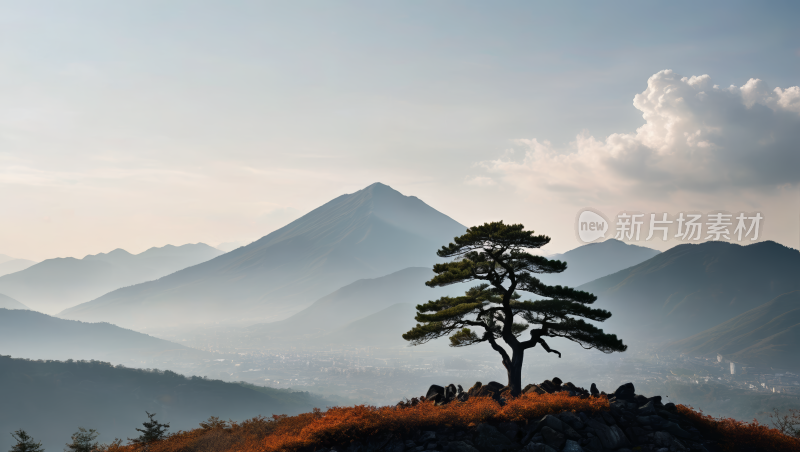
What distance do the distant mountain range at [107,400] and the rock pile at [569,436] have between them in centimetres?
13597

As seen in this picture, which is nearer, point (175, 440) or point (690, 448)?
point (690, 448)

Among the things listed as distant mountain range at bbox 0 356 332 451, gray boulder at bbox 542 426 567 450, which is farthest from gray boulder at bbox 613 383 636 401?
distant mountain range at bbox 0 356 332 451

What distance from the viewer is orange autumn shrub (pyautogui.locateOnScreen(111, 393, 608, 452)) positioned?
1488 centimetres

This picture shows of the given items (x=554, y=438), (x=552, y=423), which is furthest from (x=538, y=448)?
(x=552, y=423)

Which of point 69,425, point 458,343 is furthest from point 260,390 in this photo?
point 458,343

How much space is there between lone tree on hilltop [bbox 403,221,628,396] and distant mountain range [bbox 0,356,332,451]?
5146 inches

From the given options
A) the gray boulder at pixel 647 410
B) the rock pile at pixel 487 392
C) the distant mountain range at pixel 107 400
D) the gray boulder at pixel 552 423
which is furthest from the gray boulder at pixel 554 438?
the distant mountain range at pixel 107 400

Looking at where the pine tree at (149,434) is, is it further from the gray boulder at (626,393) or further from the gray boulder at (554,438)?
the gray boulder at (626,393)

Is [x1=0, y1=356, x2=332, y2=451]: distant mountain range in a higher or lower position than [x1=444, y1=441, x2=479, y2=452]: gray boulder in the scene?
lower

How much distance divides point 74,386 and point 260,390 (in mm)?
58459

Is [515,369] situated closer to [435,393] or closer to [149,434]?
[435,393]

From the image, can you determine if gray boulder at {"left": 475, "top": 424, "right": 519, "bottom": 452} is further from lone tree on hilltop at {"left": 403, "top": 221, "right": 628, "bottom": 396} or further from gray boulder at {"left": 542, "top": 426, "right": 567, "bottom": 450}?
lone tree on hilltop at {"left": 403, "top": 221, "right": 628, "bottom": 396}

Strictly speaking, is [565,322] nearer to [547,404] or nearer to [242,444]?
[547,404]

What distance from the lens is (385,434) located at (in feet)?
50.1
